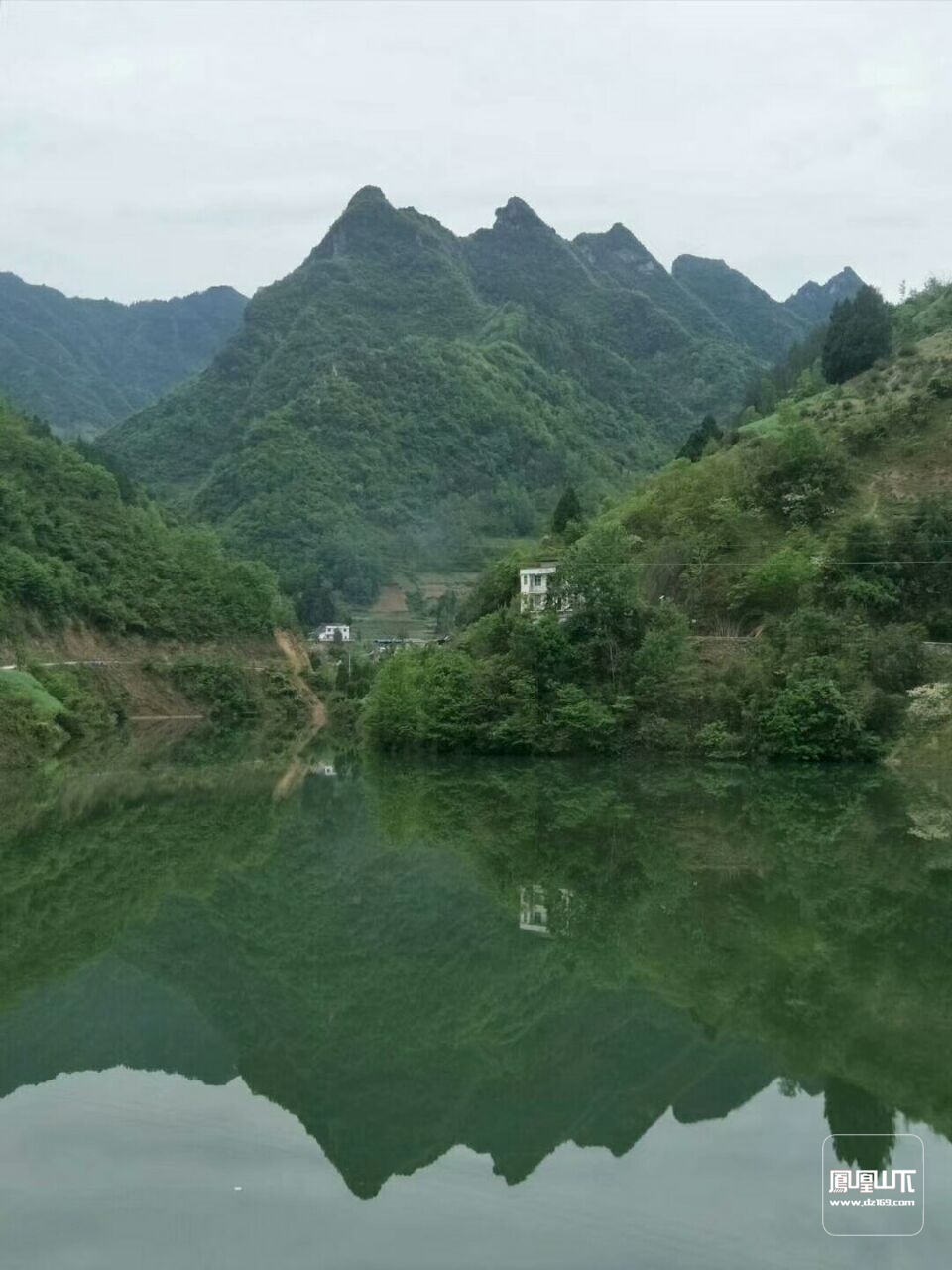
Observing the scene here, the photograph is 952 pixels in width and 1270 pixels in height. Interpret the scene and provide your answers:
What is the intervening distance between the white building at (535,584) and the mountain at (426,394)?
43.1 meters

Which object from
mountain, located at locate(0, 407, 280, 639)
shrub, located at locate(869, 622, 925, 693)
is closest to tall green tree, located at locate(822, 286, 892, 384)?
shrub, located at locate(869, 622, 925, 693)

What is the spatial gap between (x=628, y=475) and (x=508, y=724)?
67753mm

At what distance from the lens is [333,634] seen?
272 feet

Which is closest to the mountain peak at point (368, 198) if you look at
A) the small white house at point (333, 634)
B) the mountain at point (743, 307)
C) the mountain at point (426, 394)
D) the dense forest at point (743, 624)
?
the mountain at point (426, 394)

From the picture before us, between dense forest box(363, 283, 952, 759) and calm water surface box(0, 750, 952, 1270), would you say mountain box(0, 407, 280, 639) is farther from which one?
calm water surface box(0, 750, 952, 1270)

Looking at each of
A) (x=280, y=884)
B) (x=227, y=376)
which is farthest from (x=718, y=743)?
(x=227, y=376)

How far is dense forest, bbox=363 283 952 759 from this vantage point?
33938 mm

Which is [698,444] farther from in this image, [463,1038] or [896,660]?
[463,1038]

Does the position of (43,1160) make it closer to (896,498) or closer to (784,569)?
(784,569)

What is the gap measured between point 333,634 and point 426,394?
31666 mm

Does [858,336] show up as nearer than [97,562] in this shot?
Yes

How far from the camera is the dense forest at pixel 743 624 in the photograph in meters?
33.9

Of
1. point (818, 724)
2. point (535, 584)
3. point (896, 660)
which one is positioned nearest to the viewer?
point (818, 724)

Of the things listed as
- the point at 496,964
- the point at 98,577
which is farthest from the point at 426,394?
the point at 496,964
